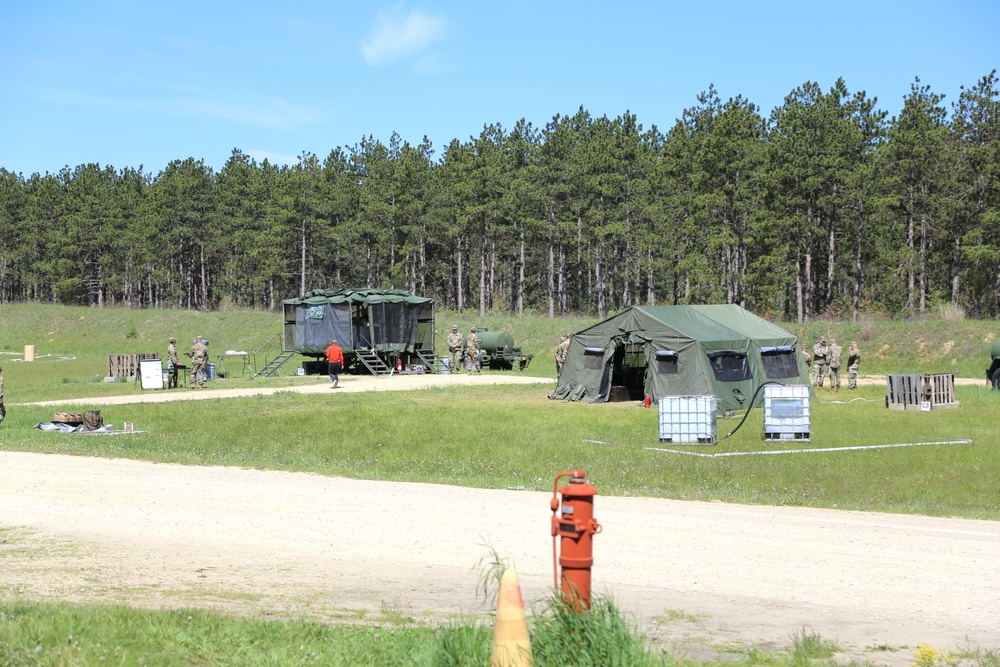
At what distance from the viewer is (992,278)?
60125 mm

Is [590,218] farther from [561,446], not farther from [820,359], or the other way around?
[561,446]

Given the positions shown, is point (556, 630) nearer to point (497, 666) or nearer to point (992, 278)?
point (497, 666)

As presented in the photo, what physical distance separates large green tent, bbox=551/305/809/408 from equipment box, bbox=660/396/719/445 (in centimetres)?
677

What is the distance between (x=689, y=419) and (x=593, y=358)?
31.8 ft

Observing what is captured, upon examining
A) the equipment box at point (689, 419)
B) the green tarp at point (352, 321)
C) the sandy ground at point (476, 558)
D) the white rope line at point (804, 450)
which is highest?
the green tarp at point (352, 321)

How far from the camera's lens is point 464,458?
17938 millimetres

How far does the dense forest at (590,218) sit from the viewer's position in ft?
187

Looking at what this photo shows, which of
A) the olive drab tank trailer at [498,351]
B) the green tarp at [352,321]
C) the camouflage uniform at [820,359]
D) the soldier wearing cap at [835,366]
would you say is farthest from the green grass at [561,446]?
the olive drab tank trailer at [498,351]

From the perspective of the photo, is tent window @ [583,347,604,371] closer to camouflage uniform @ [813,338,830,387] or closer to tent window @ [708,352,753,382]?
tent window @ [708,352,753,382]

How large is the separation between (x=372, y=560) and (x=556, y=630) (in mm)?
3899

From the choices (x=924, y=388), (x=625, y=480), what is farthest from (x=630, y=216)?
(x=625, y=480)

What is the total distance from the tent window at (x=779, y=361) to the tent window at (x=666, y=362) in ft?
8.69

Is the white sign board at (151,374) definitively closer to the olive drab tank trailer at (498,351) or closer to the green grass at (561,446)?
the green grass at (561,446)

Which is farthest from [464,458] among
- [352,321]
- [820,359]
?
[352,321]
